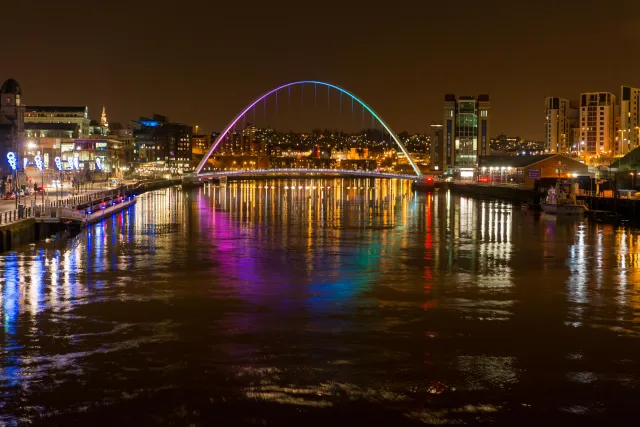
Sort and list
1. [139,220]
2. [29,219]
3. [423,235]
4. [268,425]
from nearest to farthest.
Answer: [268,425], [29,219], [423,235], [139,220]

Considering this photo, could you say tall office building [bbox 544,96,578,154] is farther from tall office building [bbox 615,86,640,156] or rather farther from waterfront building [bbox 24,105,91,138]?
waterfront building [bbox 24,105,91,138]

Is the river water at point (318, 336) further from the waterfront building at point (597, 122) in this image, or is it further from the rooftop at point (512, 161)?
the waterfront building at point (597, 122)

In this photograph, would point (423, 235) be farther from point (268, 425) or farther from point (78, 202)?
point (268, 425)

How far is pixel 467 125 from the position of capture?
14625 centimetres

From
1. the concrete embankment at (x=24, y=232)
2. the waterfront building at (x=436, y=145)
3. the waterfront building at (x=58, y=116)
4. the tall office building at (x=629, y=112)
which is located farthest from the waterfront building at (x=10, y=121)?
the waterfront building at (x=436, y=145)

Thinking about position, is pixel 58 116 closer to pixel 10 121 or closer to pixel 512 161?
pixel 10 121

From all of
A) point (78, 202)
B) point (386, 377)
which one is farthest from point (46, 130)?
point (386, 377)

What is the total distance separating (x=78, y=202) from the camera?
46.7 meters

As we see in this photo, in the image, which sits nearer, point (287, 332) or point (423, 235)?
point (287, 332)

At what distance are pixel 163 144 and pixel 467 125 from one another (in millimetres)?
75579

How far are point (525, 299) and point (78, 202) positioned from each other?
112 feet

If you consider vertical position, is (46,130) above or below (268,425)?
above

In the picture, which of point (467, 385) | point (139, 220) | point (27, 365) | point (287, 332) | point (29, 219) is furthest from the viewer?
point (139, 220)

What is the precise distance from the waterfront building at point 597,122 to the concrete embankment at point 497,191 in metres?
60.1
